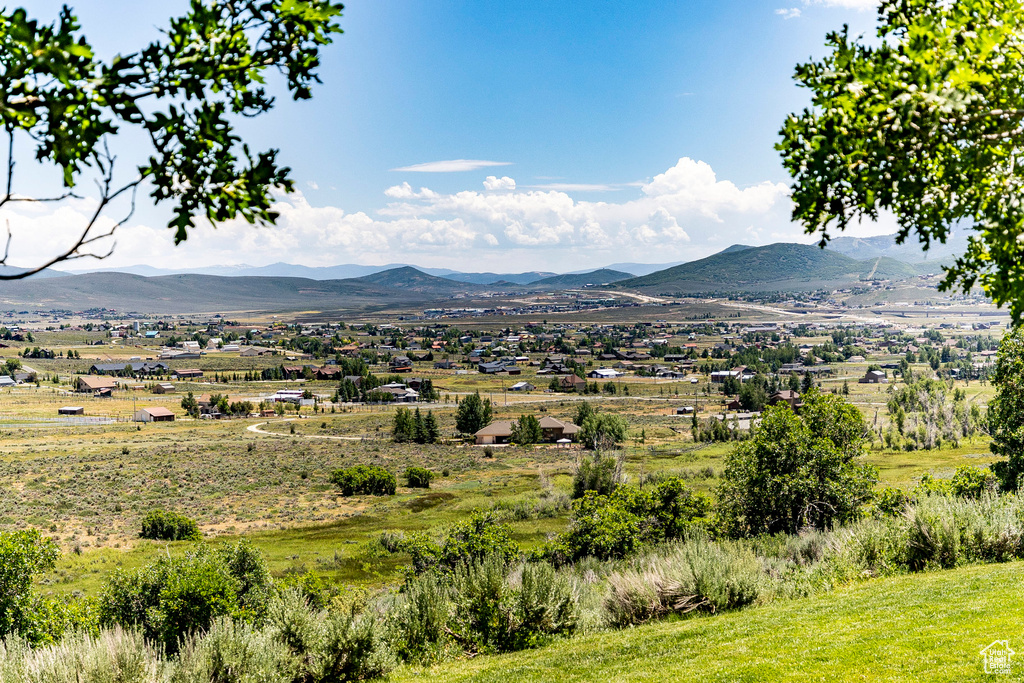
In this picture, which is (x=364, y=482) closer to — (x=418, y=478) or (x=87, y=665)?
(x=418, y=478)

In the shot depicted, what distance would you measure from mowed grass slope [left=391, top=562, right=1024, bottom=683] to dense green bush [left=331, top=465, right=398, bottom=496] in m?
47.1

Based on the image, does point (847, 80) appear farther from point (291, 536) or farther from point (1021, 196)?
point (291, 536)

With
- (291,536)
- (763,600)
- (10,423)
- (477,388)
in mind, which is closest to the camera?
(763,600)

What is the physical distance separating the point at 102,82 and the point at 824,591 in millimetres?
16354

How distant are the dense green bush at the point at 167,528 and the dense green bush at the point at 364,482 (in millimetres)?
16115

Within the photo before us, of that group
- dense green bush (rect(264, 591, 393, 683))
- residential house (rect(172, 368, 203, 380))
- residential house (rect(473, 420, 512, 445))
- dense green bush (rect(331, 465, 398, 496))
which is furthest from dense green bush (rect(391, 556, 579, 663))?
residential house (rect(172, 368, 203, 380))

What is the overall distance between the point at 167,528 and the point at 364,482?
1880 cm

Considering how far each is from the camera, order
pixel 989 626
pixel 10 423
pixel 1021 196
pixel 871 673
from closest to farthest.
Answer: pixel 1021 196 < pixel 871 673 < pixel 989 626 < pixel 10 423

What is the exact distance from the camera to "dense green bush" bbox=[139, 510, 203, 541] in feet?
139

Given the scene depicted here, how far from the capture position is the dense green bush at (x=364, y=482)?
5806 cm

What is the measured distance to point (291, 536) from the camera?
43.2 metres

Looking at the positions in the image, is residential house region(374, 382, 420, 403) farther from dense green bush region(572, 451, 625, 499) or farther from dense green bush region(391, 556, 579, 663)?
dense green bush region(391, 556, 579, 663)

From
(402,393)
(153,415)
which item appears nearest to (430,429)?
(402,393)

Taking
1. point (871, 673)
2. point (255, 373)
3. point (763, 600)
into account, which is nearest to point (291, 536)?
point (763, 600)
